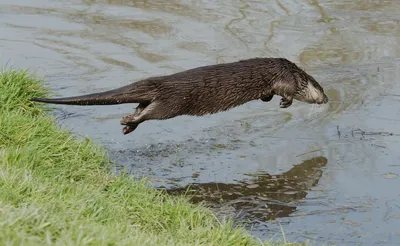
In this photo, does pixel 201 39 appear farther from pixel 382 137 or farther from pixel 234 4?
pixel 382 137

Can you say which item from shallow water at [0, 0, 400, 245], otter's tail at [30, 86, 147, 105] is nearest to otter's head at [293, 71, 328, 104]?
shallow water at [0, 0, 400, 245]

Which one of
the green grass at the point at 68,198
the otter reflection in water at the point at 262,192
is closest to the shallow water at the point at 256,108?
the otter reflection in water at the point at 262,192

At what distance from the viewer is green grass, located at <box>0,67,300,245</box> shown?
132 inches

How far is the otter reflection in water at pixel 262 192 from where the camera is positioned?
5.07 meters

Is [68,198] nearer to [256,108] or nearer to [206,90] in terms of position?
[206,90]

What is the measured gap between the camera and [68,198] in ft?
13.5

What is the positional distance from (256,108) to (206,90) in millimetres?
1266

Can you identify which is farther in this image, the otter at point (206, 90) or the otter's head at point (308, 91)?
the otter's head at point (308, 91)

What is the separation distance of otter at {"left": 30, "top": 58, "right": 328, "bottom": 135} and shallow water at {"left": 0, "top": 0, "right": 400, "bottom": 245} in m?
0.31

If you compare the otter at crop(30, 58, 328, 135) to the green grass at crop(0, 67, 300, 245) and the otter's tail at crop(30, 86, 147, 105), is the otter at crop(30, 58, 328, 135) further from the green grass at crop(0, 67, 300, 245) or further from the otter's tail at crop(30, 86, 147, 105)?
the green grass at crop(0, 67, 300, 245)

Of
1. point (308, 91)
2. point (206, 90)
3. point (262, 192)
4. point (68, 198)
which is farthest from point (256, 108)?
point (68, 198)

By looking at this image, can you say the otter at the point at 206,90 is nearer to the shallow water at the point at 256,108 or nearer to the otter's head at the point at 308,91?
the otter's head at the point at 308,91

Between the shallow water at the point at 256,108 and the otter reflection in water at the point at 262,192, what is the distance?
0.01 m

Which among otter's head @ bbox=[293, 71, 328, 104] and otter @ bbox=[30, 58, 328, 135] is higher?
otter @ bbox=[30, 58, 328, 135]
